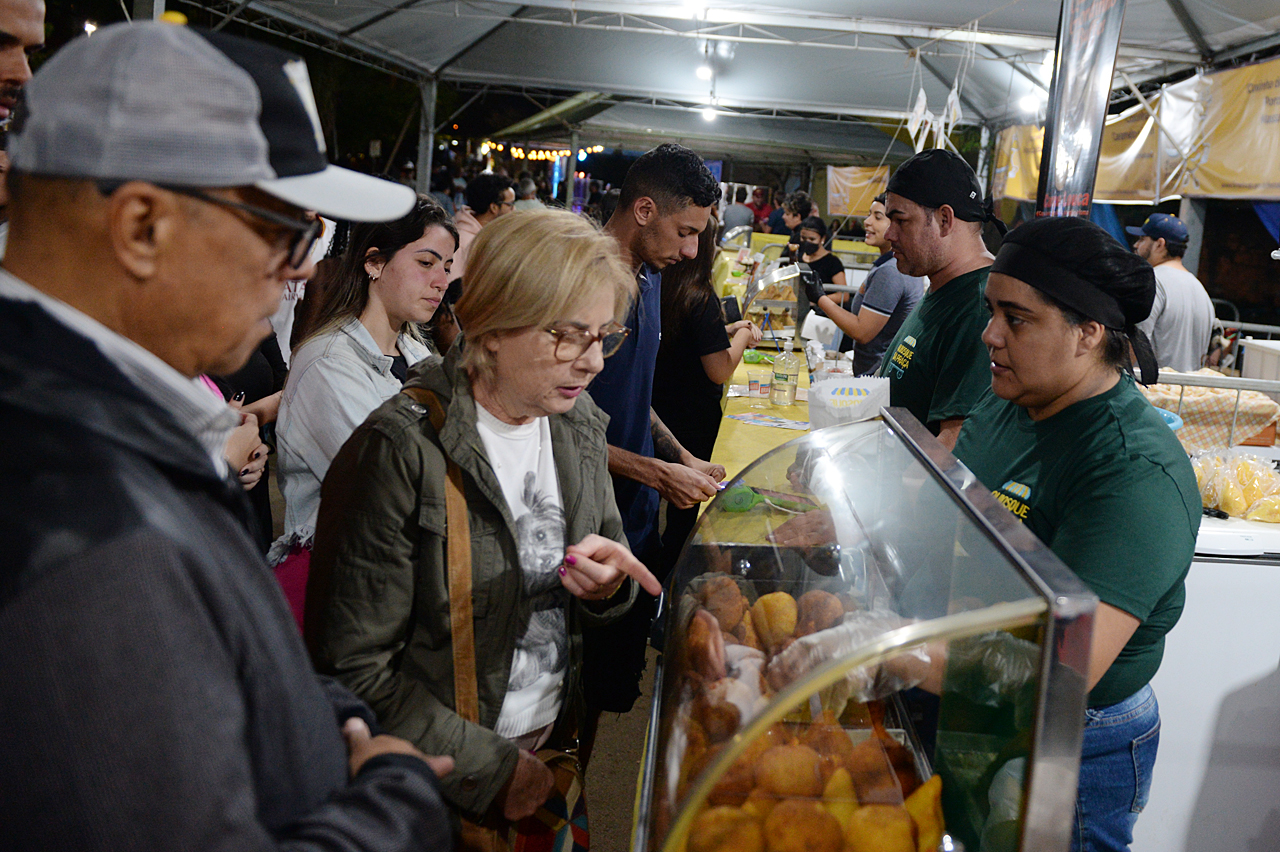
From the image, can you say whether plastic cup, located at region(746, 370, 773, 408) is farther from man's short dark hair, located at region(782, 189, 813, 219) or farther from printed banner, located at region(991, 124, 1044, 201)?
printed banner, located at region(991, 124, 1044, 201)

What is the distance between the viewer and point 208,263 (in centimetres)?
83

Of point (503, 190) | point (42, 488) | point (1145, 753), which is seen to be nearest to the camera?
point (42, 488)

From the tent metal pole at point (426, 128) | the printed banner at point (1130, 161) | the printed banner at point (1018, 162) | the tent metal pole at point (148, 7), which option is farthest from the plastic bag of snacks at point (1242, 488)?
the tent metal pole at point (426, 128)

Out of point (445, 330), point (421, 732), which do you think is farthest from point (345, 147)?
point (421, 732)

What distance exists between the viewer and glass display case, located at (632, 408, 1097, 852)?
3.35 feet

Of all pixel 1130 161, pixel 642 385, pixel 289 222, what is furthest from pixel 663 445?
pixel 1130 161

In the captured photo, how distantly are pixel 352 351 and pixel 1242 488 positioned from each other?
285 centimetres

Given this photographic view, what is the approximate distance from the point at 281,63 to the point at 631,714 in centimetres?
352

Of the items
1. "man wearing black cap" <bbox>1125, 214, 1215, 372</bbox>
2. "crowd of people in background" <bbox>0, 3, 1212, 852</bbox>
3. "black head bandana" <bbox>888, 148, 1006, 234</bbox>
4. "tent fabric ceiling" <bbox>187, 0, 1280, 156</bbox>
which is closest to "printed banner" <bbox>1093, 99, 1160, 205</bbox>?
"tent fabric ceiling" <bbox>187, 0, 1280, 156</bbox>

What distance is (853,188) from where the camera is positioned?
18.8 metres

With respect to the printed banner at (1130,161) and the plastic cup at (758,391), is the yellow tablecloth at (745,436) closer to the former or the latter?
the plastic cup at (758,391)

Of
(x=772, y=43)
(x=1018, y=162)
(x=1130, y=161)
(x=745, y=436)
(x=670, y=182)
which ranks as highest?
(x=772, y=43)

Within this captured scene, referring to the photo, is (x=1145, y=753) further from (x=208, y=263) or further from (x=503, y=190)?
(x=503, y=190)

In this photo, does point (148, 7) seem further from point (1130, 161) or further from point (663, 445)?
point (1130, 161)
